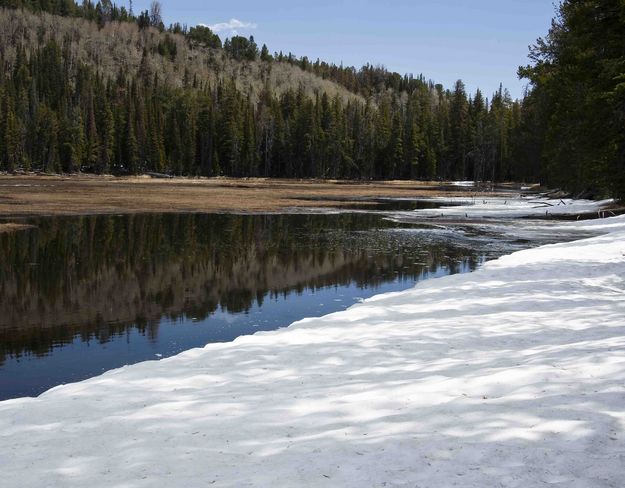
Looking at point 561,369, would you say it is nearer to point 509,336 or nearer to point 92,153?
point 509,336

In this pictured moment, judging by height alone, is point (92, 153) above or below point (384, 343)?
above

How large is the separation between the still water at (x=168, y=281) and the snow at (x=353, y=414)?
2.49 m

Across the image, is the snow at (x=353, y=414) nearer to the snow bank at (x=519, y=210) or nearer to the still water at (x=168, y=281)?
the still water at (x=168, y=281)

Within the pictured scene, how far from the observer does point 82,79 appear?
14238 centimetres

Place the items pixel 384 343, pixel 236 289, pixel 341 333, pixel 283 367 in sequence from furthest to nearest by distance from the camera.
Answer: pixel 236 289 → pixel 341 333 → pixel 384 343 → pixel 283 367

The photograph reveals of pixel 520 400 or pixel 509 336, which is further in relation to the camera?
pixel 509 336

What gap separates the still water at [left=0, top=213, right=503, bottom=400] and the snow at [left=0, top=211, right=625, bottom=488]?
8.17 feet

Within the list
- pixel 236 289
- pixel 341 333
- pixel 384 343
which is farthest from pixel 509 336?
pixel 236 289

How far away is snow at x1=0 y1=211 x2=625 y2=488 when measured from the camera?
453 centimetres

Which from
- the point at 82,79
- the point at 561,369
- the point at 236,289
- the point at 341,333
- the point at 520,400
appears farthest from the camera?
the point at 82,79

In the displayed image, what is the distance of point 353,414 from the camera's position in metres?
5.78

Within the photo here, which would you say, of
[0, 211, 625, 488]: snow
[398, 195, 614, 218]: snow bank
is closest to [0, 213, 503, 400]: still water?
[0, 211, 625, 488]: snow

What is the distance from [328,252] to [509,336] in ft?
46.1

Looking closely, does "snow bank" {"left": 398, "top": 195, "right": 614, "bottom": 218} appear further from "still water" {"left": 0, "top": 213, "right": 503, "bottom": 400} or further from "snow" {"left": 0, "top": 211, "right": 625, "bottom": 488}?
"snow" {"left": 0, "top": 211, "right": 625, "bottom": 488}
